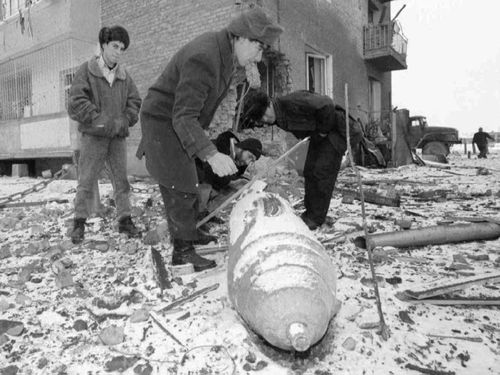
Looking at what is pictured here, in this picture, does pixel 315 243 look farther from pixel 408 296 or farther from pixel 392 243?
pixel 392 243

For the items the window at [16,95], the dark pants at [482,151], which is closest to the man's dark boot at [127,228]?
the window at [16,95]

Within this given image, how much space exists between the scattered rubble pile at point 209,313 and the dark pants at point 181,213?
0.27 meters

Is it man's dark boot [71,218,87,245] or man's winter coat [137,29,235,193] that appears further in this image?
man's dark boot [71,218,87,245]

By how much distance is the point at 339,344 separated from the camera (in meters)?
1.67

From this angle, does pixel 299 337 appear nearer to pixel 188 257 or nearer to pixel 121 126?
pixel 188 257

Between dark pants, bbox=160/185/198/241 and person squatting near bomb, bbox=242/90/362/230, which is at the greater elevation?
person squatting near bomb, bbox=242/90/362/230

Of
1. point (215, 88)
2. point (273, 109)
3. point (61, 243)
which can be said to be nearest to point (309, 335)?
point (215, 88)

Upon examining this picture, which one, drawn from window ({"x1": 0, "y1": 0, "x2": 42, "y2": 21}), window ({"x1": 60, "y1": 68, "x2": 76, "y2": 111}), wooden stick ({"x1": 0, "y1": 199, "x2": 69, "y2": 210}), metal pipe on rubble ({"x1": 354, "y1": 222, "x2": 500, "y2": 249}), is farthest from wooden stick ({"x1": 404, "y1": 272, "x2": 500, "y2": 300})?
window ({"x1": 0, "y1": 0, "x2": 42, "y2": 21})

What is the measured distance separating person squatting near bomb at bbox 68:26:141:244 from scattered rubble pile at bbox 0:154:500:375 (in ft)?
1.05

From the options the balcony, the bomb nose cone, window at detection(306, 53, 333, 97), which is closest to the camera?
the bomb nose cone

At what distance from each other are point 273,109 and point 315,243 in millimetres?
1737

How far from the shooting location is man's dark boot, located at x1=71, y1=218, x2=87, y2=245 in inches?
125

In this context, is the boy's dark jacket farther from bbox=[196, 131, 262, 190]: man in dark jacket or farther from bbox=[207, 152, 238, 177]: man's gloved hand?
bbox=[207, 152, 238, 177]: man's gloved hand

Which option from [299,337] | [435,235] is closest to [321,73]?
[435,235]
